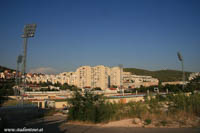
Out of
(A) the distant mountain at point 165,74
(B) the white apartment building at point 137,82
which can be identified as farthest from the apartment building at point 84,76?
(A) the distant mountain at point 165,74

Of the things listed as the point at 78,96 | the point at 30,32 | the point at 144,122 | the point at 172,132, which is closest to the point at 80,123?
the point at 78,96

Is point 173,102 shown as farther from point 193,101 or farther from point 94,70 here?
point 94,70

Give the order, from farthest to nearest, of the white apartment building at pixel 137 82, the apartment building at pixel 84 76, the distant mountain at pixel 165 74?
the distant mountain at pixel 165 74
the white apartment building at pixel 137 82
the apartment building at pixel 84 76

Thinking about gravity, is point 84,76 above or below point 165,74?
below

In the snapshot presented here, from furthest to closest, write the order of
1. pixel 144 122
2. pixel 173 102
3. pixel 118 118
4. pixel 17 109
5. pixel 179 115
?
pixel 17 109
pixel 173 102
pixel 118 118
pixel 179 115
pixel 144 122

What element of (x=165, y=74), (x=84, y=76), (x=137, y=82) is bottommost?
(x=137, y=82)

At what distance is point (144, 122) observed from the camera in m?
7.62

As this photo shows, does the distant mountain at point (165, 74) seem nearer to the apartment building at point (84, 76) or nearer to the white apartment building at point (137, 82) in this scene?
the white apartment building at point (137, 82)

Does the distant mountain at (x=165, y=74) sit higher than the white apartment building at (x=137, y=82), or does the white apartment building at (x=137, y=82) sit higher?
the distant mountain at (x=165, y=74)

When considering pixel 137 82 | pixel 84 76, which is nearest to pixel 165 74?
pixel 137 82

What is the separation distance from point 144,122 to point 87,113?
282 centimetres

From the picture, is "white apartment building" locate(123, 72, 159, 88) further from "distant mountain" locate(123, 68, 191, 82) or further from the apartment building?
"distant mountain" locate(123, 68, 191, 82)

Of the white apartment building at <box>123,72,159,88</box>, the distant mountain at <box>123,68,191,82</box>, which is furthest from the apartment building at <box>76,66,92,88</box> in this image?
the distant mountain at <box>123,68,191,82</box>

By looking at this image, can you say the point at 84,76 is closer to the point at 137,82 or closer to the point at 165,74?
the point at 137,82
